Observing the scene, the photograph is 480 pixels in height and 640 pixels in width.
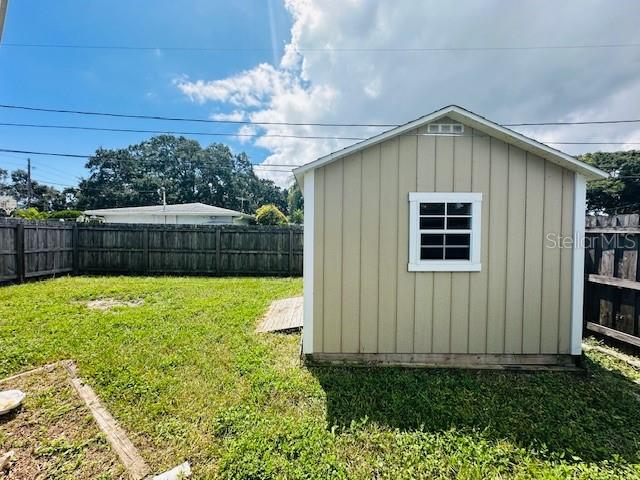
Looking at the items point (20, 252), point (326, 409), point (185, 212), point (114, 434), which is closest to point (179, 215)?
point (185, 212)

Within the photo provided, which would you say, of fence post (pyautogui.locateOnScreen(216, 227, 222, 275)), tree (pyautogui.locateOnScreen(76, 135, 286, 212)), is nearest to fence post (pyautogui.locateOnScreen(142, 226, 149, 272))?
fence post (pyautogui.locateOnScreen(216, 227, 222, 275))

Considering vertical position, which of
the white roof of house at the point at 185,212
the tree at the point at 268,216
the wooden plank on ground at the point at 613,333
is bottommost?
the wooden plank on ground at the point at 613,333

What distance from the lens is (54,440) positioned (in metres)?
2.25

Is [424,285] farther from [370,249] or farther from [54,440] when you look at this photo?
[54,440]

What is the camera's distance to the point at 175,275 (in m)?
10.2

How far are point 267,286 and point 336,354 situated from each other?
504 centimetres

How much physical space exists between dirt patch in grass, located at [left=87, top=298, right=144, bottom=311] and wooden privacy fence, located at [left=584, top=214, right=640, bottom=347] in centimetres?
834

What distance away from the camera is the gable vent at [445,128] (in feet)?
11.7

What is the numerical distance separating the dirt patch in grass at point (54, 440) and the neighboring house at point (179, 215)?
14522 millimetres

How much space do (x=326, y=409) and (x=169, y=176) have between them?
137 feet

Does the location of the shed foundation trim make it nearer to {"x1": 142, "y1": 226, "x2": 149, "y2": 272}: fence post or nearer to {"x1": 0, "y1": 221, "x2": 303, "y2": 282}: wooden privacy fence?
{"x1": 0, "y1": 221, "x2": 303, "y2": 282}: wooden privacy fence

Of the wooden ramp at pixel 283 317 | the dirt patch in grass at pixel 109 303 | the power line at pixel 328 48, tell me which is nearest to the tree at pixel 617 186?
the power line at pixel 328 48

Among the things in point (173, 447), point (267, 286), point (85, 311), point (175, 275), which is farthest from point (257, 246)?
point (173, 447)

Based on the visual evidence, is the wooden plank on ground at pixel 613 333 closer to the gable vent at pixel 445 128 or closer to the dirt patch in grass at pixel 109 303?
the gable vent at pixel 445 128
